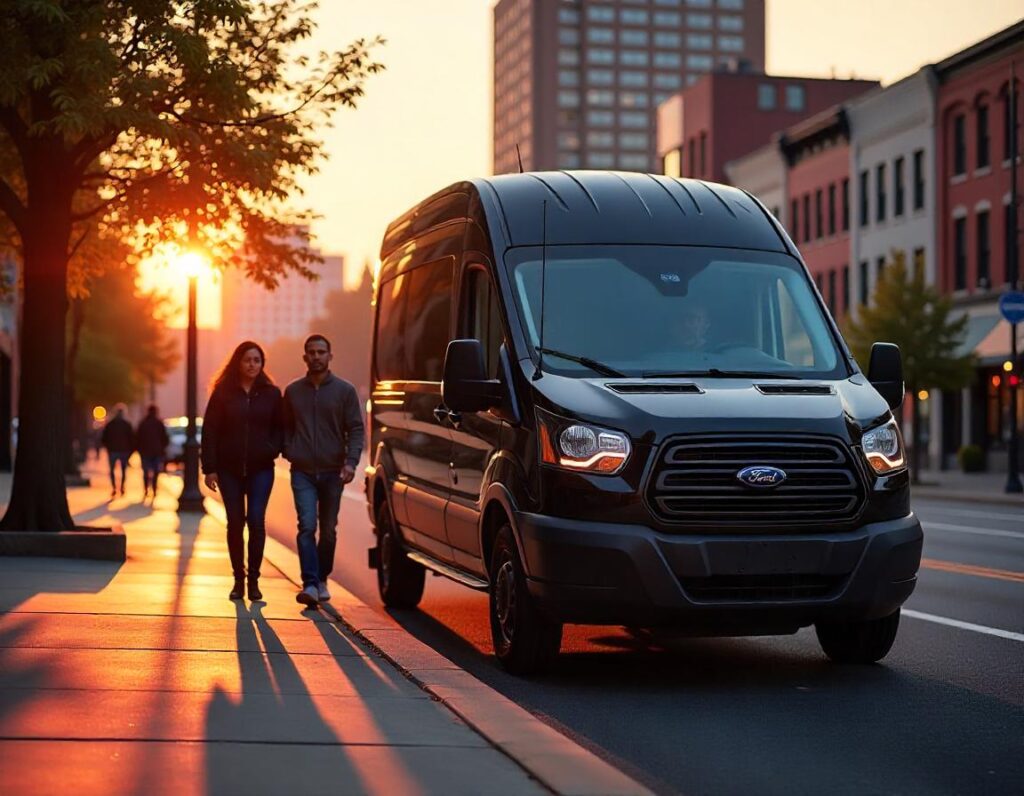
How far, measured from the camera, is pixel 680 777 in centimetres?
743

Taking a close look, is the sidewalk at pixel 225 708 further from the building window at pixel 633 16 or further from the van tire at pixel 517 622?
the building window at pixel 633 16

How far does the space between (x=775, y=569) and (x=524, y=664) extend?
1.54 meters

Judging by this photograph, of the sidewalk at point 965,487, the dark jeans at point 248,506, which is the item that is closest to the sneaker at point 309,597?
the dark jeans at point 248,506

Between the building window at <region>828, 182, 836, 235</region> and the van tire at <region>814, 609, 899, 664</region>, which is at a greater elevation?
the building window at <region>828, 182, 836, 235</region>

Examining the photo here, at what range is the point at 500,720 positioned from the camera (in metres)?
7.92

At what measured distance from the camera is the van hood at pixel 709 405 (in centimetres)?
938

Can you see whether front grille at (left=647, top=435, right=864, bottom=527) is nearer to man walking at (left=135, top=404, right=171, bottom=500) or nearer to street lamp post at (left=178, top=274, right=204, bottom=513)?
street lamp post at (left=178, top=274, right=204, bottom=513)

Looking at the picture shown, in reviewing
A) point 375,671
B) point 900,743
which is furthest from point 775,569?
point 375,671

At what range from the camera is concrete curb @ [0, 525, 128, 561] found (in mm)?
16656

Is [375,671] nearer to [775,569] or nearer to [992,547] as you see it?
[775,569]

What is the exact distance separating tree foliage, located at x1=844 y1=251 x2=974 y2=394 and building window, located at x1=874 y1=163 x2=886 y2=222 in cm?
1261

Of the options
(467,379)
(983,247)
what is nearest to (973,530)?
(467,379)

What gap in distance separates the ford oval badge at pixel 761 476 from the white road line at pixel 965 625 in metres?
3.31

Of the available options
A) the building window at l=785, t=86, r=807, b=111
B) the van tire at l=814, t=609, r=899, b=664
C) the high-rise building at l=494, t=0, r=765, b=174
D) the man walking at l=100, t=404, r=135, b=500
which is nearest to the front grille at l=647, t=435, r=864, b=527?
the van tire at l=814, t=609, r=899, b=664
